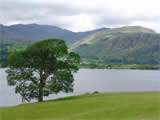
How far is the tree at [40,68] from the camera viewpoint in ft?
169

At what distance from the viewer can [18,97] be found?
86875 mm

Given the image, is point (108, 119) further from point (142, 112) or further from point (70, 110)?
point (70, 110)

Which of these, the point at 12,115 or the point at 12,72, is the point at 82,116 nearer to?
the point at 12,115

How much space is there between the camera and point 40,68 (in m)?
53.9

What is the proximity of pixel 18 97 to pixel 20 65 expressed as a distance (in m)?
38.4

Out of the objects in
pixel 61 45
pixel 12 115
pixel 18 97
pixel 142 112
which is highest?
pixel 61 45

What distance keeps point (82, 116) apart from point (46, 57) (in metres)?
27.6

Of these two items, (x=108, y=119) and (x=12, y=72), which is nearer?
(x=108, y=119)

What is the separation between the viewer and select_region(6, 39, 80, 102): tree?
169 ft

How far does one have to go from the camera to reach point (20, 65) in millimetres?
52531

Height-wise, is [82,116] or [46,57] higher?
[46,57]

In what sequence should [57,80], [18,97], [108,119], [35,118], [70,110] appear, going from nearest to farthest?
1. [108,119]
2. [35,118]
3. [70,110]
4. [57,80]
5. [18,97]

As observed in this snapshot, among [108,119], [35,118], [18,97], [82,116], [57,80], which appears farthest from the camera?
[18,97]

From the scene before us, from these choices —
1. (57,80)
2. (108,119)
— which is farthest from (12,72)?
(108,119)
